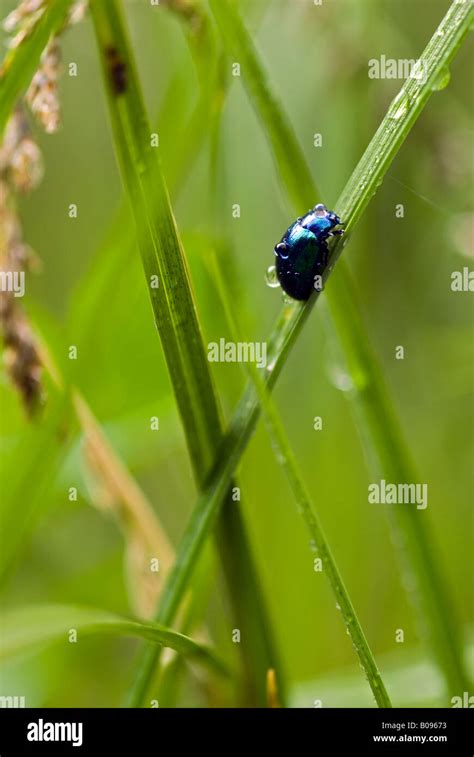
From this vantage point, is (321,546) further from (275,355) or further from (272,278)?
(272,278)

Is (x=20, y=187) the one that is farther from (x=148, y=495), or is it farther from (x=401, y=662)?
(x=148, y=495)

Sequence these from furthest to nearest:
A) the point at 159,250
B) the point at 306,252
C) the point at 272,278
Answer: the point at 272,278
the point at 306,252
the point at 159,250

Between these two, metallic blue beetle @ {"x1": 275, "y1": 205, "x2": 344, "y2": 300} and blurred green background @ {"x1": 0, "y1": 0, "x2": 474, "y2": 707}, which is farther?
blurred green background @ {"x1": 0, "y1": 0, "x2": 474, "y2": 707}

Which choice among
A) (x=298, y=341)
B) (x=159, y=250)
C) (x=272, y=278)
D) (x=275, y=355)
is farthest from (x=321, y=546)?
(x=298, y=341)
